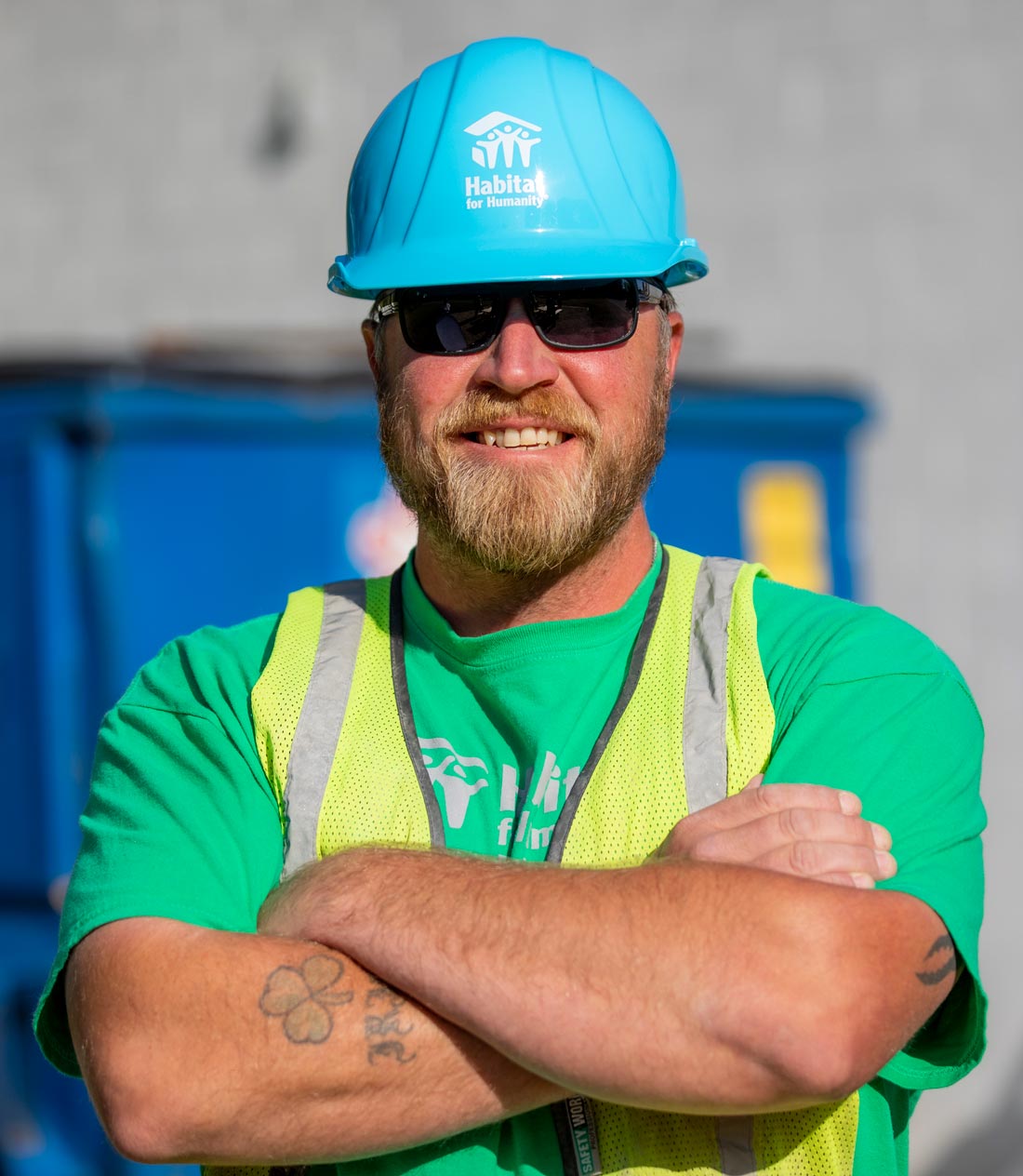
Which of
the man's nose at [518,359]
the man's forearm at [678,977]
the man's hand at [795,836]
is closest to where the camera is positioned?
the man's forearm at [678,977]

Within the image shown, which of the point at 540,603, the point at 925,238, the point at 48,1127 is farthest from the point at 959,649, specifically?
the point at 540,603

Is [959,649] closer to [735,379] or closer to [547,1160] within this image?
[735,379]

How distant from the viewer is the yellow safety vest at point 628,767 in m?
1.84

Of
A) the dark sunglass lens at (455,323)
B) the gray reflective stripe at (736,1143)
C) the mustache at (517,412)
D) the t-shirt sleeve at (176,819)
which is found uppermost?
the dark sunglass lens at (455,323)

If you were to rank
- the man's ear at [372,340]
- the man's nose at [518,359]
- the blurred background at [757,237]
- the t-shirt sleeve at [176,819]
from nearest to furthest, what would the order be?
the t-shirt sleeve at [176,819], the man's nose at [518,359], the man's ear at [372,340], the blurred background at [757,237]

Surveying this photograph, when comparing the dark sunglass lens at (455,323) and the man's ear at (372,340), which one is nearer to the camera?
the dark sunglass lens at (455,323)

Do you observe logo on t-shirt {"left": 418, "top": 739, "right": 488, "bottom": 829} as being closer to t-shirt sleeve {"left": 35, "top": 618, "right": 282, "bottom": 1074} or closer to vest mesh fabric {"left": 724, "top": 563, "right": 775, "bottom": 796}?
t-shirt sleeve {"left": 35, "top": 618, "right": 282, "bottom": 1074}

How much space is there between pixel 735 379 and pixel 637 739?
3124mm

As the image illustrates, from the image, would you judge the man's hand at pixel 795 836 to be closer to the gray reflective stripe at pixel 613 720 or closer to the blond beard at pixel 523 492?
the gray reflective stripe at pixel 613 720

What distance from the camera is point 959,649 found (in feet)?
18.9

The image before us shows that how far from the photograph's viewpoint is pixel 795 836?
181 centimetres

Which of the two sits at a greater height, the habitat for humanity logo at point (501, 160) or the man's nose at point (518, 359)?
the habitat for humanity logo at point (501, 160)

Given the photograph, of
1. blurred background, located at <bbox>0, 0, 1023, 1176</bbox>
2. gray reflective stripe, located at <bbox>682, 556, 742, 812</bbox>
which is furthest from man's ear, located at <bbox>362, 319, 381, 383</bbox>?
blurred background, located at <bbox>0, 0, 1023, 1176</bbox>

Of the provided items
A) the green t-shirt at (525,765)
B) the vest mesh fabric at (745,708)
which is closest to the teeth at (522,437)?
the green t-shirt at (525,765)
